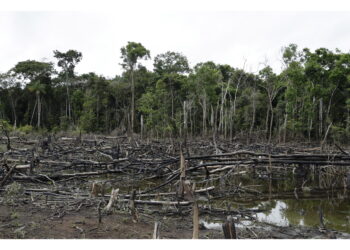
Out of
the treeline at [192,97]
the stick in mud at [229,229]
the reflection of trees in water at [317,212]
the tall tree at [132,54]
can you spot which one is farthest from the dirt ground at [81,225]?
the tall tree at [132,54]

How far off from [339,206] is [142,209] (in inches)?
167

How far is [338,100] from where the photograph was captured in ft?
81.5

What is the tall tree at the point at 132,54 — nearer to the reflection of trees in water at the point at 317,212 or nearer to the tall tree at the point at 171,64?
the tall tree at the point at 171,64

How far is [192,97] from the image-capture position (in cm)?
3139

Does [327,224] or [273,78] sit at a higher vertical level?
[273,78]

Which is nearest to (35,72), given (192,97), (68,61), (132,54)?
(68,61)

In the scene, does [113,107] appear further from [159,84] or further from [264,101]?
[264,101]

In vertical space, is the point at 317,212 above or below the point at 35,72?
below

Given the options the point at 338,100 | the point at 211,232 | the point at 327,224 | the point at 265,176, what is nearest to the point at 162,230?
the point at 211,232

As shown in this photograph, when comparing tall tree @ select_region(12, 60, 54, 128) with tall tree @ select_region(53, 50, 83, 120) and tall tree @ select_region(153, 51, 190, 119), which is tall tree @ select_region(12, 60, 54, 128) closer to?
tall tree @ select_region(53, 50, 83, 120)

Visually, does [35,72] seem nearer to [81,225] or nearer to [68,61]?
[68,61]

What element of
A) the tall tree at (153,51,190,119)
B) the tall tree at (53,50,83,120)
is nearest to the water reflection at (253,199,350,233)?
the tall tree at (153,51,190,119)

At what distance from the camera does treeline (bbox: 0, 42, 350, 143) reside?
23125 millimetres

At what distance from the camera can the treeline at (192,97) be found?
23125 mm
